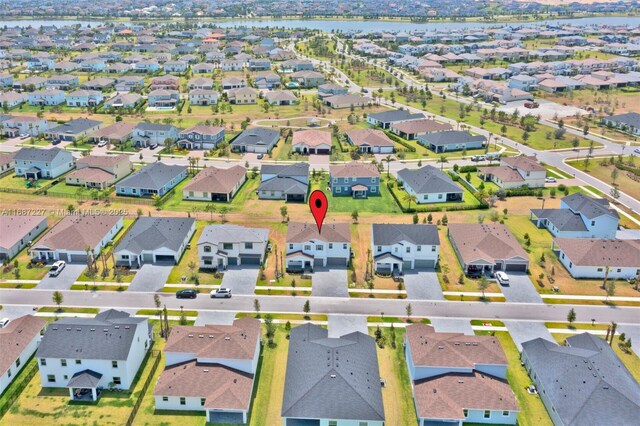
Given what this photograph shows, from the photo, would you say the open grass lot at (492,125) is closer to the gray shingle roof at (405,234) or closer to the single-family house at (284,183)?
the single-family house at (284,183)

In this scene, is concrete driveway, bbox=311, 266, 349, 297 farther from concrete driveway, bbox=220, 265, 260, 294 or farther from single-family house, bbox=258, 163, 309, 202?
single-family house, bbox=258, 163, 309, 202

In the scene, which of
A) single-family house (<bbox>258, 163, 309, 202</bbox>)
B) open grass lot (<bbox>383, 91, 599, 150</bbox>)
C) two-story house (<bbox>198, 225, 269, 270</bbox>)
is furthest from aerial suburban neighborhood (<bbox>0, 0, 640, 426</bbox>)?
open grass lot (<bbox>383, 91, 599, 150</bbox>)

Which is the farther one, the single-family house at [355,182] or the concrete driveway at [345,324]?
the single-family house at [355,182]

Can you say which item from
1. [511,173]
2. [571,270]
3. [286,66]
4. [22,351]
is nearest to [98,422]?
[22,351]

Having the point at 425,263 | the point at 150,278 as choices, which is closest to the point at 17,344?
the point at 150,278

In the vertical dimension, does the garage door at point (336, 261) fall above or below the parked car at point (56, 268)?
below

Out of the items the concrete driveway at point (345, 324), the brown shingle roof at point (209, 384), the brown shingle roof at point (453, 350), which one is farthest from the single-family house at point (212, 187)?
the brown shingle roof at point (453, 350)

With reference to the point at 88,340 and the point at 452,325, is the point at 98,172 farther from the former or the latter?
the point at 452,325

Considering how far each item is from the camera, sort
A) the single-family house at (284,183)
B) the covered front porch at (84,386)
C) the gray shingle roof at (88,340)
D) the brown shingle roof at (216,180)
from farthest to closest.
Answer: the single-family house at (284,183), the brown shingle roof at (216,180), the gray shingle roof at (88,340), the covered front porch at (84,386)
